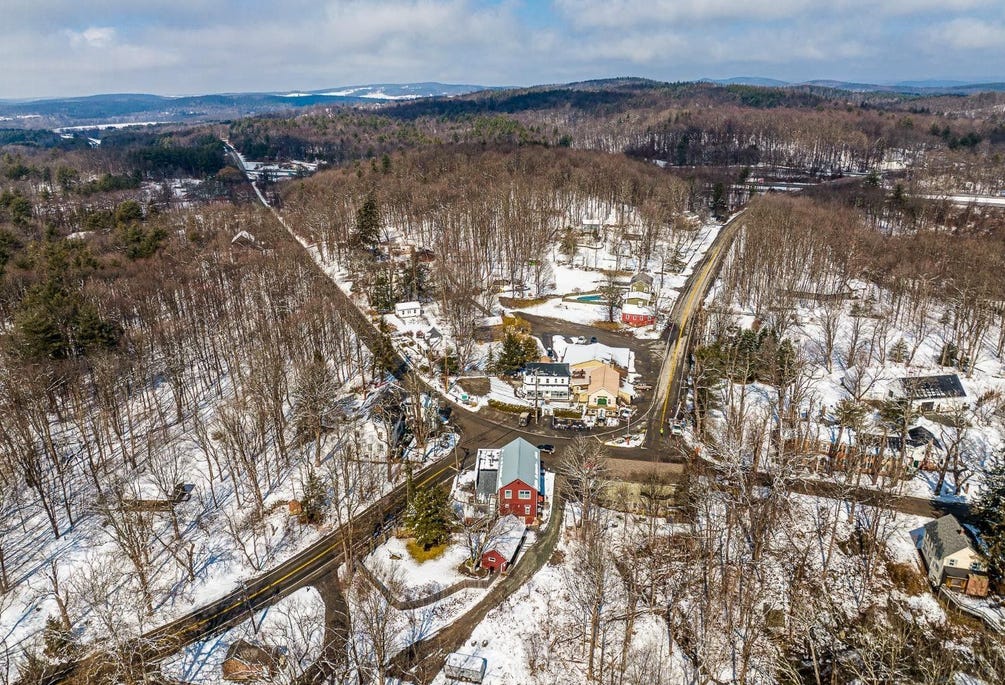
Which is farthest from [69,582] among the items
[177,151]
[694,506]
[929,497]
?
[177,151]

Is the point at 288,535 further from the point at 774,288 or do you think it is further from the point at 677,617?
the point at 774,288

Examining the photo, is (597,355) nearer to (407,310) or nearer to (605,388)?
(605,388)

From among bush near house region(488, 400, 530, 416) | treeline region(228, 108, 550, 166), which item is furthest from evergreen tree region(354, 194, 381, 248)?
treeline region(228, 108, 550, 166)

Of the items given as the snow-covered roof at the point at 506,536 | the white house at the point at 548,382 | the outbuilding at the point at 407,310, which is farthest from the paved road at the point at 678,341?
the outbuilding at the point at 407,310

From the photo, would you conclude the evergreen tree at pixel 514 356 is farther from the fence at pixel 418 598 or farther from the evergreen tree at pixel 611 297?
the fence at pixel 418 598

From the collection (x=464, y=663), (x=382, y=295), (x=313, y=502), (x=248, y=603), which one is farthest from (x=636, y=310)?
(x=248, y=603)
